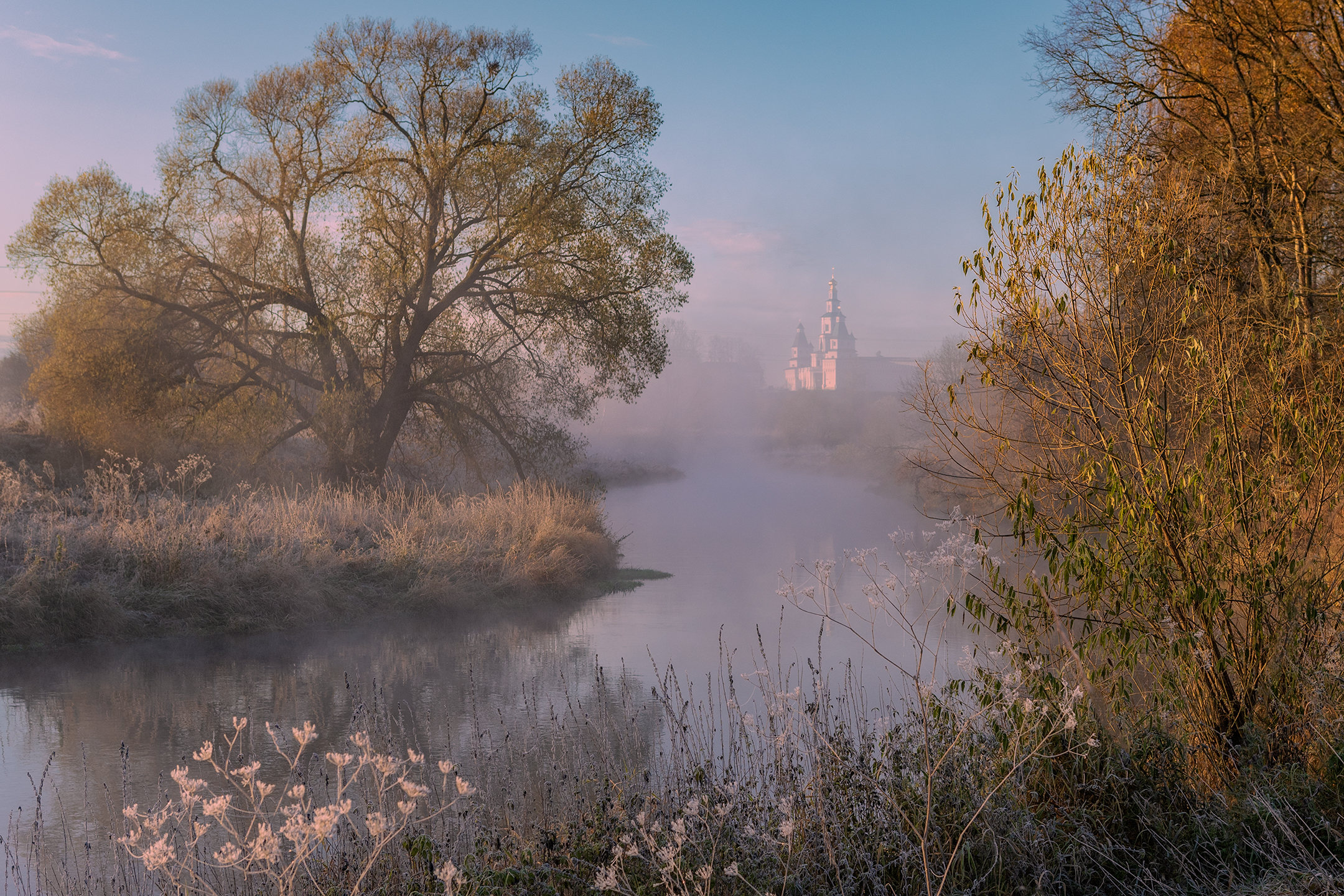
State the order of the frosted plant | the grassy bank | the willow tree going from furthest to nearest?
the willow tree → the grassy bank → the frosted plant

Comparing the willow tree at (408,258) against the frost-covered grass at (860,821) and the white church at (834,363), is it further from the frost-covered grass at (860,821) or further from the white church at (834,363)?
the white church at (834,363)

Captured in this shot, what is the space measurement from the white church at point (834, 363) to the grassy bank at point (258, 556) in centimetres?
10521

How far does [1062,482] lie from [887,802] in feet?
7.04

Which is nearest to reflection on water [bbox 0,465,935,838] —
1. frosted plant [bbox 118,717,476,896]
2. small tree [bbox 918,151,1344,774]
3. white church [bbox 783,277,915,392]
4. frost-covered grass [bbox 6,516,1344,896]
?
frosted plant [bbox 118,717,476,896]

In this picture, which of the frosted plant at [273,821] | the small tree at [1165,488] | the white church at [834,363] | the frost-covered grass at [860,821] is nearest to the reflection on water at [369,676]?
the frosted plant at [273,821]

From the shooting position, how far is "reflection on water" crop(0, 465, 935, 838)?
6855mm

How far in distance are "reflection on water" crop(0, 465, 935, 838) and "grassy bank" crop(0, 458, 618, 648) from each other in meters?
0.49

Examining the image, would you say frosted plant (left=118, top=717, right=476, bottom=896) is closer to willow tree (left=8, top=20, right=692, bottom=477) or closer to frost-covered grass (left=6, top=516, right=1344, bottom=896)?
frost-covered grass (left=6, top=516, right=1344, bottom=896)

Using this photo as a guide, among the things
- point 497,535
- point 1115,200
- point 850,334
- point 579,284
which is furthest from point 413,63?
point 850,334

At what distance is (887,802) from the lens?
4.17 metres

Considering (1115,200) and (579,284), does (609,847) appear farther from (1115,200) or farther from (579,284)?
(579,284)

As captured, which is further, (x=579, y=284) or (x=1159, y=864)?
(x=579, y=284)

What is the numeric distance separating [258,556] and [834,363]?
14673 cm

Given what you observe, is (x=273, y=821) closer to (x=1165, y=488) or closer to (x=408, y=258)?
(x=1165, y=488)
